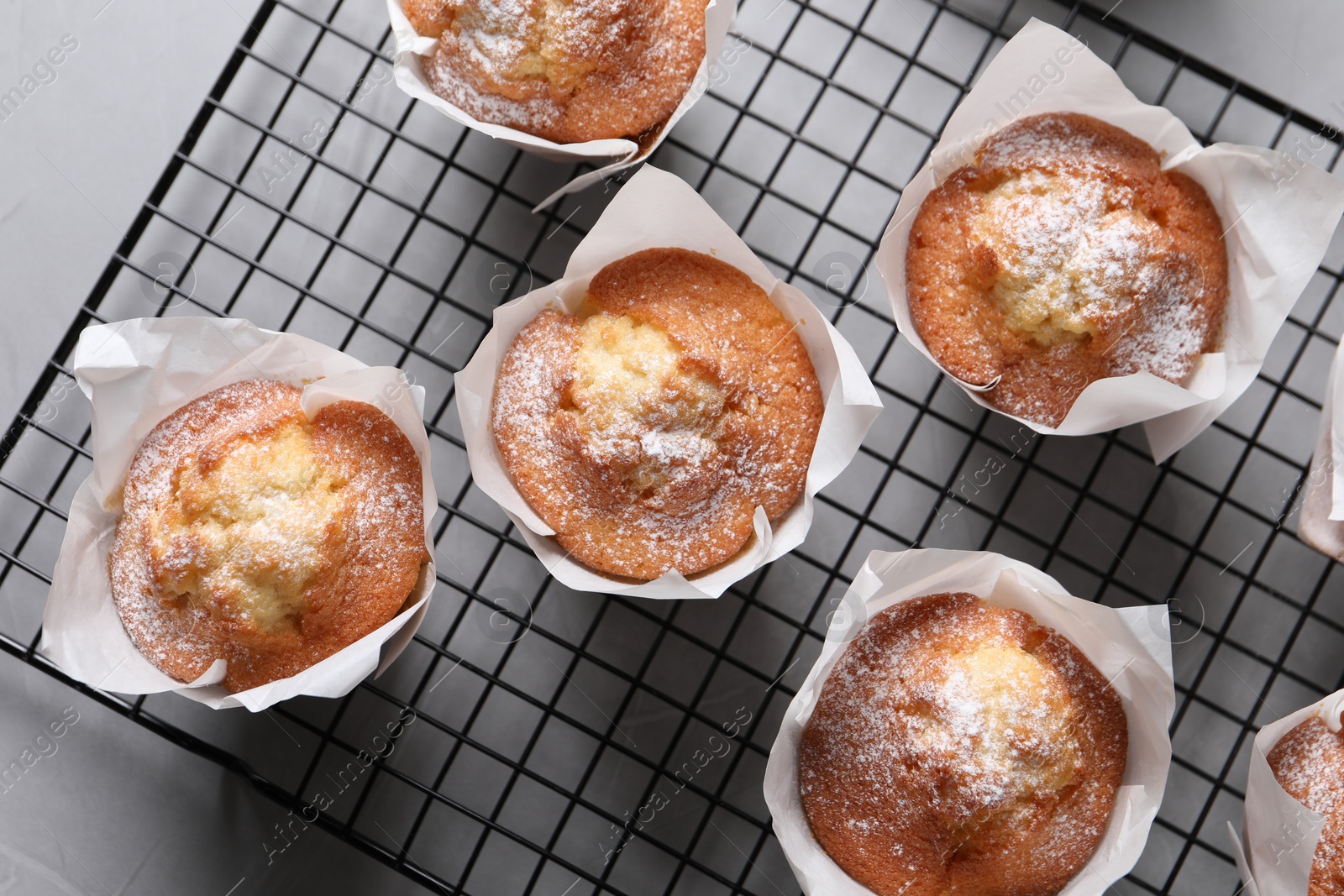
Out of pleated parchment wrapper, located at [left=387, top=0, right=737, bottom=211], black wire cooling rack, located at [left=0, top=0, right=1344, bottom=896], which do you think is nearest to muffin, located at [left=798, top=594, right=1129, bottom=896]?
black wire cooling rack, located at [left=0, top=0, right=1344, bottom=896]

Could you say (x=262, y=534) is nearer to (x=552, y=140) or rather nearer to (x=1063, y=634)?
(x=552, y=140)

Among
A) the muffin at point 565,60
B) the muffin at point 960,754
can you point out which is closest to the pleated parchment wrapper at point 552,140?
the muffin at point 565,60

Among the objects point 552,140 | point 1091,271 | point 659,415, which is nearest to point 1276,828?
point 1091,271

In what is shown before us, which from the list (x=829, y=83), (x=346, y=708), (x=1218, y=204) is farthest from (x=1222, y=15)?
(x=346, y=708)

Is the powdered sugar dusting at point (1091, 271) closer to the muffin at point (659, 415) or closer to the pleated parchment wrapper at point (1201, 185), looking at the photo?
the pleated parchment wrapper at point (1201, 185)

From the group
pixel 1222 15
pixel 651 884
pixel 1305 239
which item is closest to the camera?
pixel 1305 239

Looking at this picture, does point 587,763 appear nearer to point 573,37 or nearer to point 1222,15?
point 573,37
